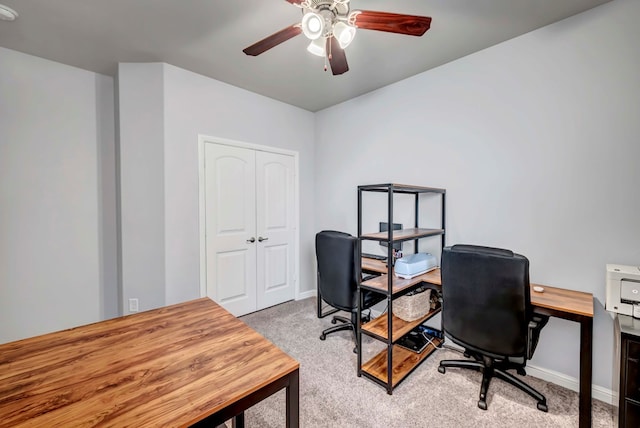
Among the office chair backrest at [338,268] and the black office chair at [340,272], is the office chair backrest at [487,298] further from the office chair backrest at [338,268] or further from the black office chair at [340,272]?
the office chair backrest at [338,268]

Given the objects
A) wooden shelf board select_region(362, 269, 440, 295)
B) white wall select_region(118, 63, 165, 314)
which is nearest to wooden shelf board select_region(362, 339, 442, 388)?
wooden shelf board select_region(362, 269, 440, 295)

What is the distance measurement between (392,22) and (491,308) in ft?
5.79

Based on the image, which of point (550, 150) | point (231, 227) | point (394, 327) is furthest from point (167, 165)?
point (550, 150)

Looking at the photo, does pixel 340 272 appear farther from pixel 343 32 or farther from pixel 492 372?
pixel 343 32

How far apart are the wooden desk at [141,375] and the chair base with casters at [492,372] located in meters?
1.49

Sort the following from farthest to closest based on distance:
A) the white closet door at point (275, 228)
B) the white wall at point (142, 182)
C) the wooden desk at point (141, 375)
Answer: the white closet door at point (275, 228) → the white wall at point (142, 182) → the wooden desk at point (141, 375)

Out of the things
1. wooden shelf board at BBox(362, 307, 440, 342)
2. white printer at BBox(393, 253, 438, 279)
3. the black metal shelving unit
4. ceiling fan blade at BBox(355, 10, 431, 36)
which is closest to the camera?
ceiling fan blade at BBox(355, 10, 431, 36)

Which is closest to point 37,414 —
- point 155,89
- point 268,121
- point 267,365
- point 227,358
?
point 227,358

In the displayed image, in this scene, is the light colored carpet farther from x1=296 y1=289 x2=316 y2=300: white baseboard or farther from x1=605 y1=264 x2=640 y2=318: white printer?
x1=296 y1=289 x2=316 y2=300: white baseboard

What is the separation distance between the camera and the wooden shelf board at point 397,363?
1.96m

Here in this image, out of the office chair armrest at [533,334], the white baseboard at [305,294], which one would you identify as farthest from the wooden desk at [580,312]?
the white baseboard at [305,294]

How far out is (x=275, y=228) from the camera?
349 cm

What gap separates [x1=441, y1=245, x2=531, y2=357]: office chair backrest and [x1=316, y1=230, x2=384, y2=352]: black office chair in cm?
60

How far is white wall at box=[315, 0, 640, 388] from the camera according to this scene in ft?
5.74
